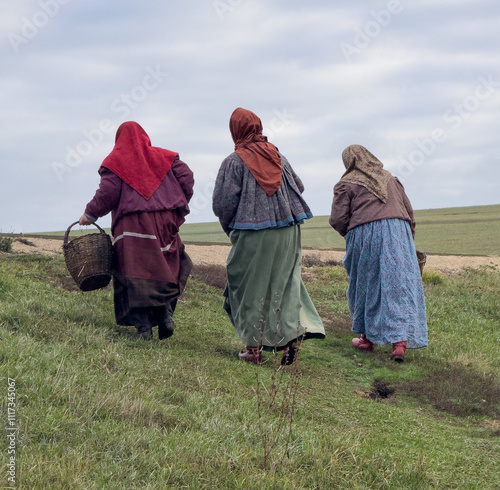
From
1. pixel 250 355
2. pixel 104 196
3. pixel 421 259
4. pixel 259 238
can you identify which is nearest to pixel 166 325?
pixel 250 355

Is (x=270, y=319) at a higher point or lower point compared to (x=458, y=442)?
higher

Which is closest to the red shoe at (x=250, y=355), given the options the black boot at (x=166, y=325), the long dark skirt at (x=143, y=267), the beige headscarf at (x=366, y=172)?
the black boot at (x=166, y=325)

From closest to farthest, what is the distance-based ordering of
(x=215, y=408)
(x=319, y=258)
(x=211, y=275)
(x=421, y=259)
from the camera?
(x=215, y=408) < (x=421, y=259) < (x=211, y=275) < (x=319, y=258)

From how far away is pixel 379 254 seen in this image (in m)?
6.81

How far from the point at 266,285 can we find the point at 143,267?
1173mm

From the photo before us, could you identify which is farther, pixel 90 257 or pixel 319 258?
pixel 319 258

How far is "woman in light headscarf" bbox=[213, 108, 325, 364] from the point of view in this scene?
5.71 meters

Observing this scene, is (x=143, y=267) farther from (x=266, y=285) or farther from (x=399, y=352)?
(x=399, y=352)

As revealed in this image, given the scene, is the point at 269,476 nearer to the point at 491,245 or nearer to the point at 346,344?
the point at 346,344

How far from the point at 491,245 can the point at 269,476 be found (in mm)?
25006

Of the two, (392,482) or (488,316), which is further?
(488,316)

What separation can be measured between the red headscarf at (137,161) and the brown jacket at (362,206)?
2.04 m

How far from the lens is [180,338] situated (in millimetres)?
6246

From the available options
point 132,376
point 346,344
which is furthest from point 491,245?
point 132,376
